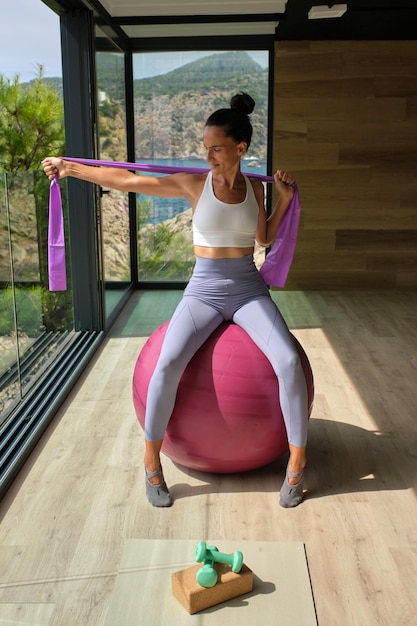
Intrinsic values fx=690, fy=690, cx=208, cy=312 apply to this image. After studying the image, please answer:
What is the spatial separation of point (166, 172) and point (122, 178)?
224 millimetres

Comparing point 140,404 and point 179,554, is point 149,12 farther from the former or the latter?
point 179,554

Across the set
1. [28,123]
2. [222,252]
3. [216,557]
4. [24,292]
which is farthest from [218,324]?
[28,123]

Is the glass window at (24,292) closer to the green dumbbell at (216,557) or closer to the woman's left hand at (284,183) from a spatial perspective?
the woman's left hand at (284,183)

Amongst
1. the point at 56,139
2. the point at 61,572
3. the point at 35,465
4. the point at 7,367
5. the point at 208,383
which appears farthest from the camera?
the point at 56,139

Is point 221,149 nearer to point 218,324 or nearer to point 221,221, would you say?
point 221,221

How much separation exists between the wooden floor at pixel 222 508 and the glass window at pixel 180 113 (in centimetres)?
252

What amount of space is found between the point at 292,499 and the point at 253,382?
1.58 feet

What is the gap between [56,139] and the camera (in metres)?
4.55

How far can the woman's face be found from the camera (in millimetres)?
2641

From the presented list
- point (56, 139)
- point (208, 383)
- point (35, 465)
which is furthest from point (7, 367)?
point (56, 139)

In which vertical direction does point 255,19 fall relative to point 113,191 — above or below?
above

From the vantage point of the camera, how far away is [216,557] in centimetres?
210

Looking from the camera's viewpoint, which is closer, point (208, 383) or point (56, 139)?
point (208, 383)

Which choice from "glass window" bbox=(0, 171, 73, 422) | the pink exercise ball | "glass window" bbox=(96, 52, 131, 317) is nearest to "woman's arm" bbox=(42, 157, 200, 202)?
"glass window" bbox=(0, 171, 73, 422)
